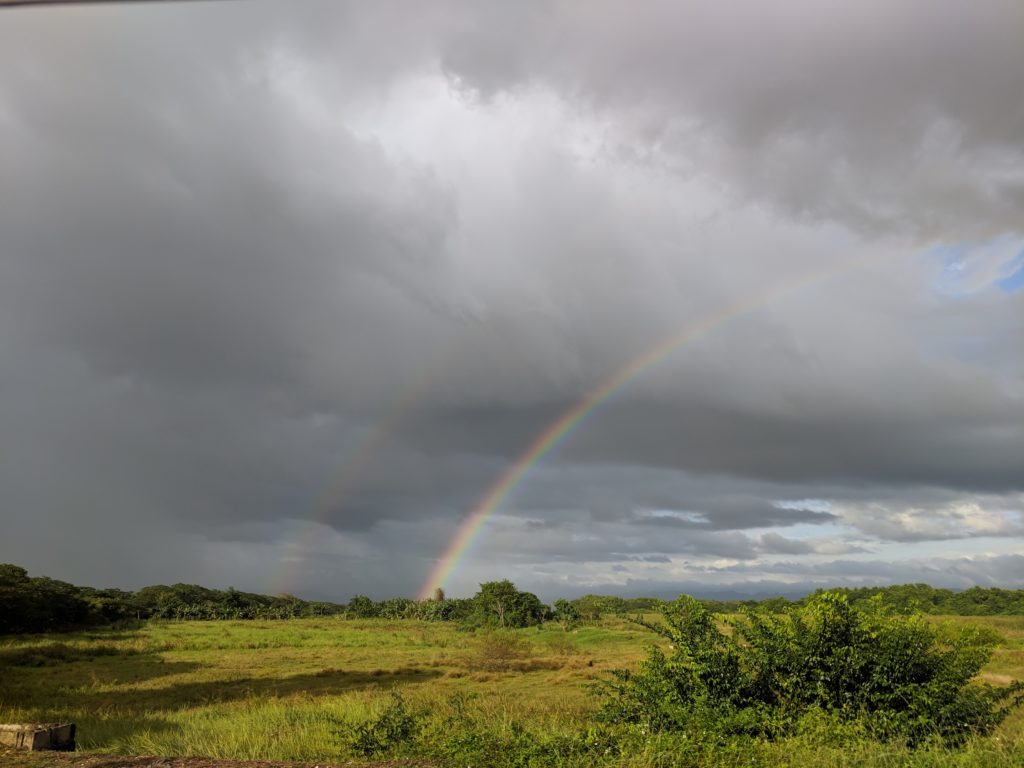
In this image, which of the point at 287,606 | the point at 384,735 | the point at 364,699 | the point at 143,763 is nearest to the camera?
the point at 143,763

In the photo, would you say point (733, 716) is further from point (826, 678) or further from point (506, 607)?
point (506, 607)

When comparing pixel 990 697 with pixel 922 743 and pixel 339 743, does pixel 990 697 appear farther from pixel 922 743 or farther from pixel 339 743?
pixel 339 743

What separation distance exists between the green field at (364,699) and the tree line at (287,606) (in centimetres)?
673

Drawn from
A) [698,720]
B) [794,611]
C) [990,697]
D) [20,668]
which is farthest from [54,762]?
[20,668]

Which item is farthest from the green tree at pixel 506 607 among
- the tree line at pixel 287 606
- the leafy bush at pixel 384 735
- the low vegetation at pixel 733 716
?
the leafy bush at pixel 384 735

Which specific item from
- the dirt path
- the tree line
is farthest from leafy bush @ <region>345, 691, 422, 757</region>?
the tree line

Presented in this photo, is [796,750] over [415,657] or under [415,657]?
over

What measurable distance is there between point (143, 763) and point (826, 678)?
34.9 feet

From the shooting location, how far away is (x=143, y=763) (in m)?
10.0

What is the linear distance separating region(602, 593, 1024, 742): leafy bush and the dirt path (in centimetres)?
465

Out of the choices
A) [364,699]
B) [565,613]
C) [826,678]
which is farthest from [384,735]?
[565,613]

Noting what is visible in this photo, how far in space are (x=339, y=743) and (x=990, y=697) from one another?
11.2 m

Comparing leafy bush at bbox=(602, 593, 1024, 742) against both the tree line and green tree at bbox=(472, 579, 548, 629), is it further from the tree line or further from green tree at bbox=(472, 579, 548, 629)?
green tree at bbox=(472, 579, 548, 629)

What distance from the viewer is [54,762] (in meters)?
10.3
